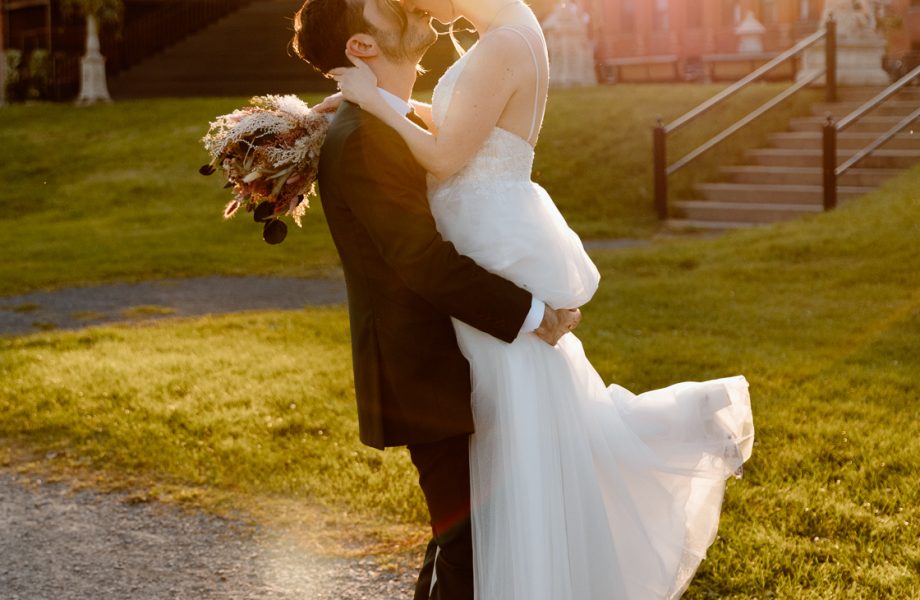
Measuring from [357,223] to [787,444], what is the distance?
3.58 m

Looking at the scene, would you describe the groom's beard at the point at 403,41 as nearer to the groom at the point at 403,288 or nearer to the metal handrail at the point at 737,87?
the groom at the point at 403,288

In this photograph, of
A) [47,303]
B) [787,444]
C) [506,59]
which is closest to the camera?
[506,59]

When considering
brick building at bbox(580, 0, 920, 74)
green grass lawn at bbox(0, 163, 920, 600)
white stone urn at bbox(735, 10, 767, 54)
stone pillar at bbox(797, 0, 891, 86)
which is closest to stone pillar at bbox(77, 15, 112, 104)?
brick building at bbox(580, 0, 920, 74)

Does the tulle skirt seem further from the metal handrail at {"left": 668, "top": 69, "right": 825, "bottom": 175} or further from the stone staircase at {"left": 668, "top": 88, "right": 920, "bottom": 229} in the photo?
the metal handrail at {"left": 668, "top": 69, "right": 825, "bottom": 175}

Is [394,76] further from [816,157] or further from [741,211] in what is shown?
[816,157]

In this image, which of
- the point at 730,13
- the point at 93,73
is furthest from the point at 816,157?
the point at 730,13

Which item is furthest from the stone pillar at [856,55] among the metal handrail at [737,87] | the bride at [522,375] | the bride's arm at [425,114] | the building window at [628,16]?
the building window at [628,16]

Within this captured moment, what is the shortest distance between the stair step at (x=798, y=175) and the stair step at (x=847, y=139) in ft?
2.42

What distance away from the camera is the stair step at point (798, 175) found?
15367mm

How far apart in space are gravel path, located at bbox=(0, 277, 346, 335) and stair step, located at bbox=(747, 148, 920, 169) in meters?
7.62

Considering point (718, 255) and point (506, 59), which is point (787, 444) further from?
point (718, 255)

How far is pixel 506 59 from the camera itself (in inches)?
118

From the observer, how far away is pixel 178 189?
18.9m

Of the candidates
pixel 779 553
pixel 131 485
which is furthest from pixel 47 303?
pixel 779 553
